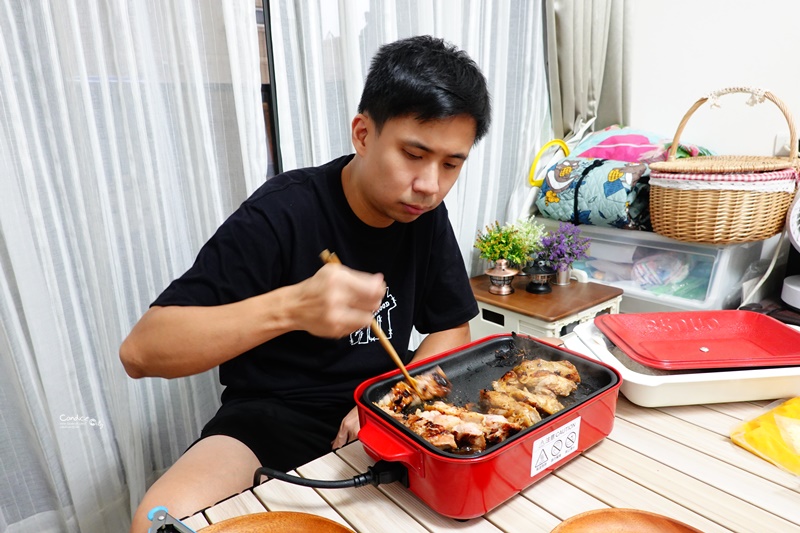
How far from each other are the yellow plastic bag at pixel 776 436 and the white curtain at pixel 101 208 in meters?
1.47

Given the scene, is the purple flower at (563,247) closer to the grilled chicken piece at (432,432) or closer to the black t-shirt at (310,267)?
the black t-shirt at (310,267)

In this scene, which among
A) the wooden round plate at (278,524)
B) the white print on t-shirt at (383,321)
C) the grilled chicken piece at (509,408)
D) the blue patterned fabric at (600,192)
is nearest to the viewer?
the wooden round plate at (278,524)

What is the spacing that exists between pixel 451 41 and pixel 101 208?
1.54 m

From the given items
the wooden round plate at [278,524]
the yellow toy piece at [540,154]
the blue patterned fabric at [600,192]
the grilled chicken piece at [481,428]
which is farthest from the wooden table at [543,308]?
the wooden round plate at [278,524]

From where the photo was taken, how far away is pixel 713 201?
5.73ft

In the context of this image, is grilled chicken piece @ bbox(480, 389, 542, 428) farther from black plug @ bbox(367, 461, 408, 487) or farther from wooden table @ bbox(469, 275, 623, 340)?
wooden table @ bbox(469, 275, 623, 340)

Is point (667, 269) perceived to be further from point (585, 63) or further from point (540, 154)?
point (585, 63)

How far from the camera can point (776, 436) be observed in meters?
0.82

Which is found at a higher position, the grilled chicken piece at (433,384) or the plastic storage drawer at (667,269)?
the grilled chicken piece at (433,384)

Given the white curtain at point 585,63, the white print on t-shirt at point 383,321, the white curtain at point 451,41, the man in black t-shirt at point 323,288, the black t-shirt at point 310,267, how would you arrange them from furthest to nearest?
the white curtain at point 585,63
the white curtain at point 451,41
the white print on t-shirt at point 383,321
the black t-shirt at point 310,267
the man in black t-shirt at point 323,288

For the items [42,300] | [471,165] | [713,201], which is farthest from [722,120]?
[42,300]

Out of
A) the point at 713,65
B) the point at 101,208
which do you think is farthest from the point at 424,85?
the point at 713,65

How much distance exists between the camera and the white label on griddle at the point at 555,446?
28.0 inches

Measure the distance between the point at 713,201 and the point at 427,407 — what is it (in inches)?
59.9
